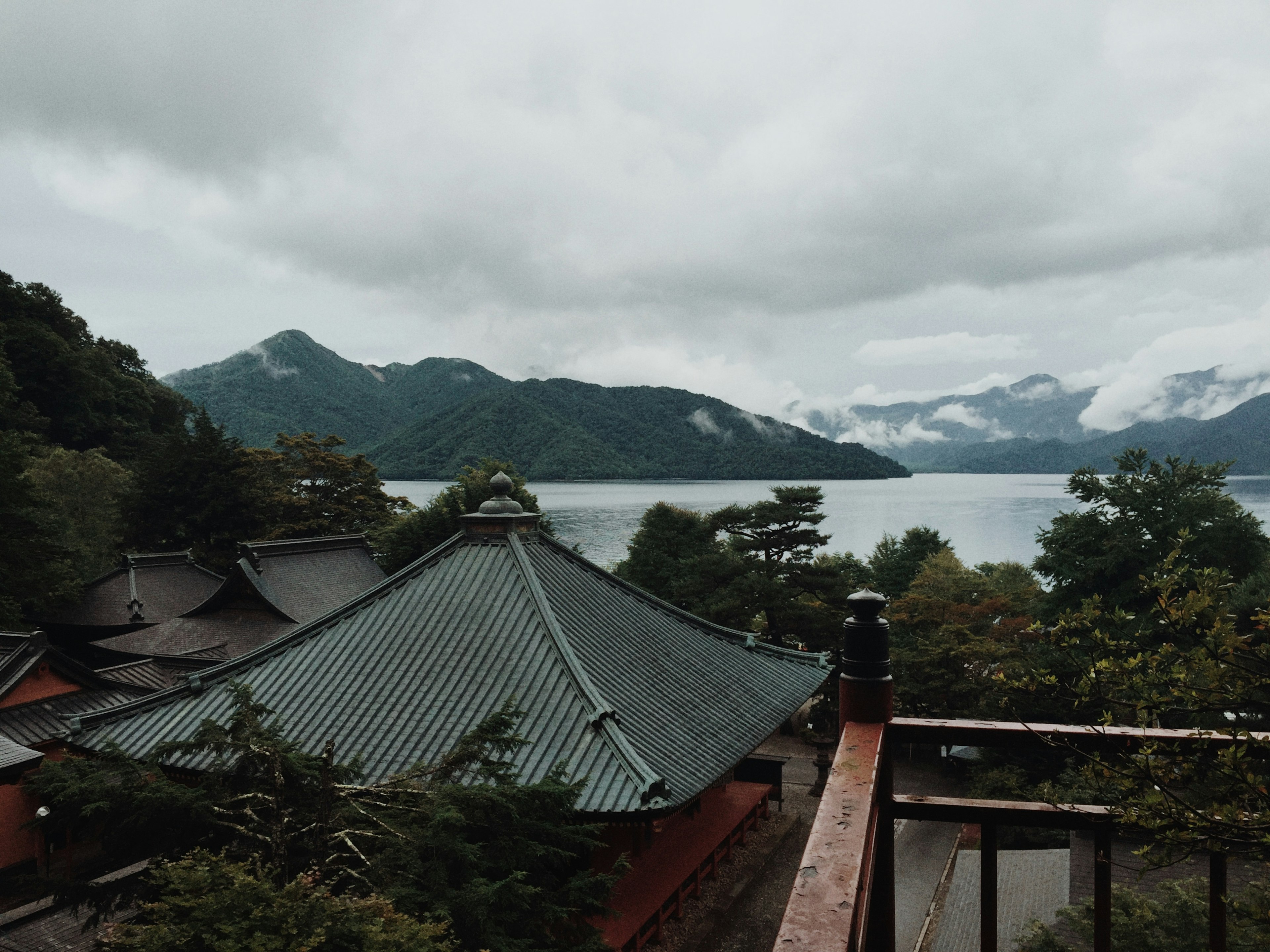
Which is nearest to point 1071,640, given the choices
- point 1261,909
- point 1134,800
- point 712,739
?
point 1134,800

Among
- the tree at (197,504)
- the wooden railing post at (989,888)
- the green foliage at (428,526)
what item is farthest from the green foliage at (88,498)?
the wooden railing post at (989,888)

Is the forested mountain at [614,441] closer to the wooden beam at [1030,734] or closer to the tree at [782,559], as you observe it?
the tree at [782,559]

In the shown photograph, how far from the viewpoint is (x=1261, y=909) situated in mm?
2014

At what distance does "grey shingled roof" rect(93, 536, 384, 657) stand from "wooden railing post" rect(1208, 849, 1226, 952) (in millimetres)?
21251

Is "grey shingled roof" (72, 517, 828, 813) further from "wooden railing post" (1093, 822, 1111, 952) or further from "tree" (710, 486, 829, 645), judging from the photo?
"tree" (710, 486, 829, 645)

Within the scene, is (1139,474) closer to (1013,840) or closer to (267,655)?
(1013,840)

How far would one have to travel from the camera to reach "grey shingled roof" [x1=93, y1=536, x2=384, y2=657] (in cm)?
2211

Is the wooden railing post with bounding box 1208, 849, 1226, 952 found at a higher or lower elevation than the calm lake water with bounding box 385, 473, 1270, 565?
higher

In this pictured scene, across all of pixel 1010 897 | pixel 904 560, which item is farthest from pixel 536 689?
pixel 904 560

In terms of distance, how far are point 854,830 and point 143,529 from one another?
39.2 metres

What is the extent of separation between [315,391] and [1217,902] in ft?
538

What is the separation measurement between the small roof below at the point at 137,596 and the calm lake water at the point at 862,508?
19242 mm

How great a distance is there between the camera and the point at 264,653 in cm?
1129

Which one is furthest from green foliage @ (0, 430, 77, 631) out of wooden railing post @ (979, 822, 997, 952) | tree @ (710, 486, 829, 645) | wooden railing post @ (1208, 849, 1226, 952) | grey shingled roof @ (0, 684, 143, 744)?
wooden railing post @ (1208, 849, 1226, 952)
